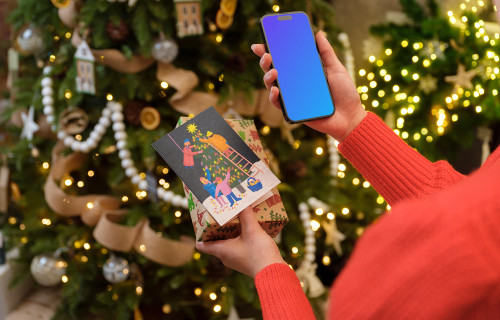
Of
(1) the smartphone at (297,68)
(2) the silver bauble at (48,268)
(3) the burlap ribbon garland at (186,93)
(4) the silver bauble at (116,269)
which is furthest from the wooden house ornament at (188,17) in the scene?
(2) the silver bauble at (48,268)

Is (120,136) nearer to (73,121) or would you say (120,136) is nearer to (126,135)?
(126,135)

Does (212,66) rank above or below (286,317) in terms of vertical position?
below

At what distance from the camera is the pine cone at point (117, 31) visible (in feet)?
4.17

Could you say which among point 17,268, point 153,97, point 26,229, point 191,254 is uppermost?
point 153,97

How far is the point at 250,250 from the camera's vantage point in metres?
0.72

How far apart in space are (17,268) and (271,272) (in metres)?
1.49

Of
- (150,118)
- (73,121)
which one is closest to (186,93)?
(150,118)

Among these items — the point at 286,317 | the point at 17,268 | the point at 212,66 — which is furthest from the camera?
the point at 17,268

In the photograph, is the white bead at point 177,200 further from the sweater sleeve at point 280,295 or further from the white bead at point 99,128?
the sweater sleeve at point 280,295

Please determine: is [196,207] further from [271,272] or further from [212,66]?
[212,66]

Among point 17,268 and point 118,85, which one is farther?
point 17,268

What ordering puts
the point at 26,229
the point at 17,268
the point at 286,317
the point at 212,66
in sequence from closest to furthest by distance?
the point at 286,317 < the point at 212,66 < the point at 26,229 < the point at 17,268

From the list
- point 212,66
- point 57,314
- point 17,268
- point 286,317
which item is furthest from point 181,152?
point 17,268

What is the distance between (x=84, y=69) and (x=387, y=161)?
94cm
